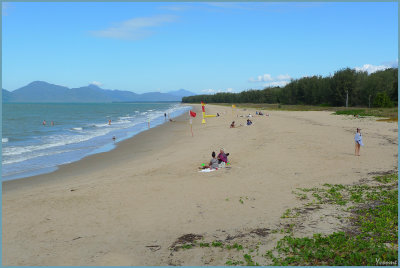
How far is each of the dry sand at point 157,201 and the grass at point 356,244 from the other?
2.66 ft

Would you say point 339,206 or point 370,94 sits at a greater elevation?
point 370,94

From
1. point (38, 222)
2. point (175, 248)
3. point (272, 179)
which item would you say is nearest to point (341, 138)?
point (272, 179)

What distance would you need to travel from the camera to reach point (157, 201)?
9.76 meters

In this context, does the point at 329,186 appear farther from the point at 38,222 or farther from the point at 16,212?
the point at 16,212

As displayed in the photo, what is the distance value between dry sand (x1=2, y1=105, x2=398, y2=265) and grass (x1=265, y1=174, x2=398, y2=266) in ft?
2.66

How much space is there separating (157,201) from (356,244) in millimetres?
5911

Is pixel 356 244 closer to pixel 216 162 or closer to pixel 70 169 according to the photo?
pixel 216 162

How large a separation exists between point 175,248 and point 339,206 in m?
4.82

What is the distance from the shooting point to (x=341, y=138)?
20656mm

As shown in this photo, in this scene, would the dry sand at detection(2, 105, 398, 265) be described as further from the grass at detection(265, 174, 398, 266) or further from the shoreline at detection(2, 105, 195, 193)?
the grass at detection(265, 174, 398, 266)

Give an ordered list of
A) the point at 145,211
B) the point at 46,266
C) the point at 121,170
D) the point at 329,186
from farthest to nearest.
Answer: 1. the point at 121,170
2. the point at 329,186
3. the point at 145,211
4. the point at 46,266

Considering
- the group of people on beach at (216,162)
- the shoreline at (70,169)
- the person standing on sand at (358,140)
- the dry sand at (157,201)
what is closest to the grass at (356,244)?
the dry sand at (157,201)

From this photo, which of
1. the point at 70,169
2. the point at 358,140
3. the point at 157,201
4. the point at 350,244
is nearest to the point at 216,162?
the point at 157,201

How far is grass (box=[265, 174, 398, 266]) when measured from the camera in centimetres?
552
